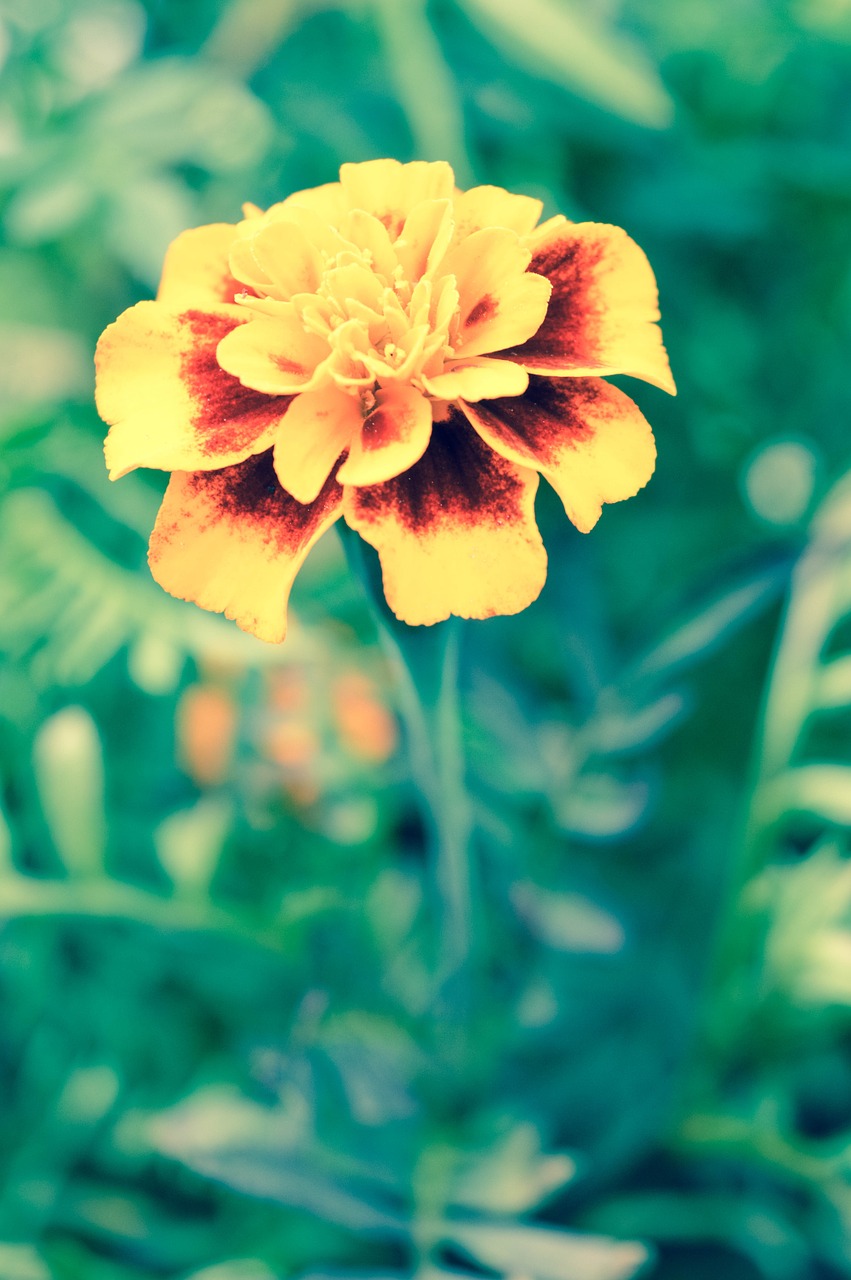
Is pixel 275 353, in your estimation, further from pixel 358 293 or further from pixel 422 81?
pixel 422 81

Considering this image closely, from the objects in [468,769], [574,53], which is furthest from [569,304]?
[574,53]

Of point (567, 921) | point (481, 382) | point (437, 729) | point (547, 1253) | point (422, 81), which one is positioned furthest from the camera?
point (422, 81)

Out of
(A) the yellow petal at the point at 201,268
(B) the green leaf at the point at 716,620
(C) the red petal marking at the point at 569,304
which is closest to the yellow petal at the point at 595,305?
(C) the red petal marking at the point at 569,304

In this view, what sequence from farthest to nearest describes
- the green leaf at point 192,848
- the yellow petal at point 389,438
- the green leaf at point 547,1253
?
1. the green leaf at point 192,848
2. the green leaf at point 547,1253
3. the yellow petal at point 389,438

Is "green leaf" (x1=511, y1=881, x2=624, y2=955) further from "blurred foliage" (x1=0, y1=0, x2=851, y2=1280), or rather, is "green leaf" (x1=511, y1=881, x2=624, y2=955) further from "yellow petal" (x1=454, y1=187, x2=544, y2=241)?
"yellow petal" (x1=454, y1=187, x2=544, y2=241)

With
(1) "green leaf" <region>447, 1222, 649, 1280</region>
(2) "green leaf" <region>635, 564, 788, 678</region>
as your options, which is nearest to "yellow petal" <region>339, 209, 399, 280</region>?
(2) "green leaf" <region>635, 564, 788, 678</region>

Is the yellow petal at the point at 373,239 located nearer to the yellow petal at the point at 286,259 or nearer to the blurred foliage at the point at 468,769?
the yellow petal at the point at 286,259

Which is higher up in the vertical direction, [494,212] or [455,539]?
[494,212]
